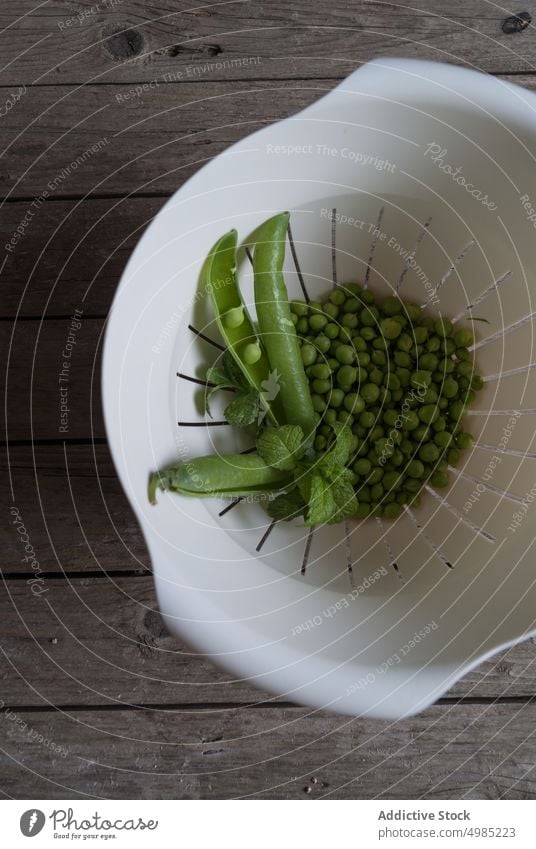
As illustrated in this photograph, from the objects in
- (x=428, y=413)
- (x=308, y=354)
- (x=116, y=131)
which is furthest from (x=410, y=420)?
(x=116, y=131)

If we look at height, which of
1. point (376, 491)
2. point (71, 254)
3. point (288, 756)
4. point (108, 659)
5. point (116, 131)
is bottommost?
point (288, 756)

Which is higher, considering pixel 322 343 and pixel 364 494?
pixel 322 343

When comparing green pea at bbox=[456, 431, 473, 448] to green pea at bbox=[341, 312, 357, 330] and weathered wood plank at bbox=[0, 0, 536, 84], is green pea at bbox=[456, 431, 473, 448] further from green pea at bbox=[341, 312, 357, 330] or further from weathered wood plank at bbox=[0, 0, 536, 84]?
weathered wood plank at bbox=[0, 0, 536, 84]

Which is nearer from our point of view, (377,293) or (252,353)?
(252,353)

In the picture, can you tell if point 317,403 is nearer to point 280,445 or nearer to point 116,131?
point 280,445

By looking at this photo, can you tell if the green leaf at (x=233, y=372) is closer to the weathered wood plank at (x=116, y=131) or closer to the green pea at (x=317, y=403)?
the green pea at (x=317, y=403)

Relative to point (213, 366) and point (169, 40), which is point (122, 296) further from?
point (169, 40)
